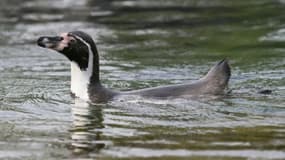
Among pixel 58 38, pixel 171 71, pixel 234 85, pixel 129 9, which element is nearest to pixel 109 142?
pixel 58 38

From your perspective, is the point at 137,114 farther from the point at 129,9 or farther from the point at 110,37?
the point at 129,9

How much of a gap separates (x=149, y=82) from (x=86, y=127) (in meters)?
3.59

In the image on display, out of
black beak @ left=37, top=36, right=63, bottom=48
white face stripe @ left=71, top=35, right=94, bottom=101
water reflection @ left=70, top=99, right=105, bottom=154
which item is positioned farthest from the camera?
white face stripe @ left=71, top=35, right=94, bottom=101

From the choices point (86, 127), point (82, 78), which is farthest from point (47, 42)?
point (86, 127)

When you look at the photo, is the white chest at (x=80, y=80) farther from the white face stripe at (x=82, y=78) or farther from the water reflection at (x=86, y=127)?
the water reflection at (x=86, y=127)

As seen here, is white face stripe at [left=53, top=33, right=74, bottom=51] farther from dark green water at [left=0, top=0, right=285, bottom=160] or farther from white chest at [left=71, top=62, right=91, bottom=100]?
dark green water at [left=0, top=0, right=285, bottom=160]

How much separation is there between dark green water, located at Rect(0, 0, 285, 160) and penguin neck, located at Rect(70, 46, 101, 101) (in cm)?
22

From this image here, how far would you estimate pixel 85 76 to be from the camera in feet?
40.1

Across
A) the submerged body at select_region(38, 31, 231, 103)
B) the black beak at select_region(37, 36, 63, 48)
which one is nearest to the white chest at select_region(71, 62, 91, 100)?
the submerged body at select_region(38, 31, 231, 103)

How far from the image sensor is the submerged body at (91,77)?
11.8 meters

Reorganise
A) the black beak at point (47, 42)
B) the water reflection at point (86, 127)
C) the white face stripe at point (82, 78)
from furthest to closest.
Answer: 1. the white face stripe at point (82, 78)
2. the black beak at point (47, 42)
3. the water reflection at point (86, 127)

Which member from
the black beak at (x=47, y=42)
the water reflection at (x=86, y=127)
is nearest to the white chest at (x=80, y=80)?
the water reflection at (x=86, y=127)

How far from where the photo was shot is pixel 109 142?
9.56 metres

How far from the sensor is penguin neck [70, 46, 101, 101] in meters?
12.2
